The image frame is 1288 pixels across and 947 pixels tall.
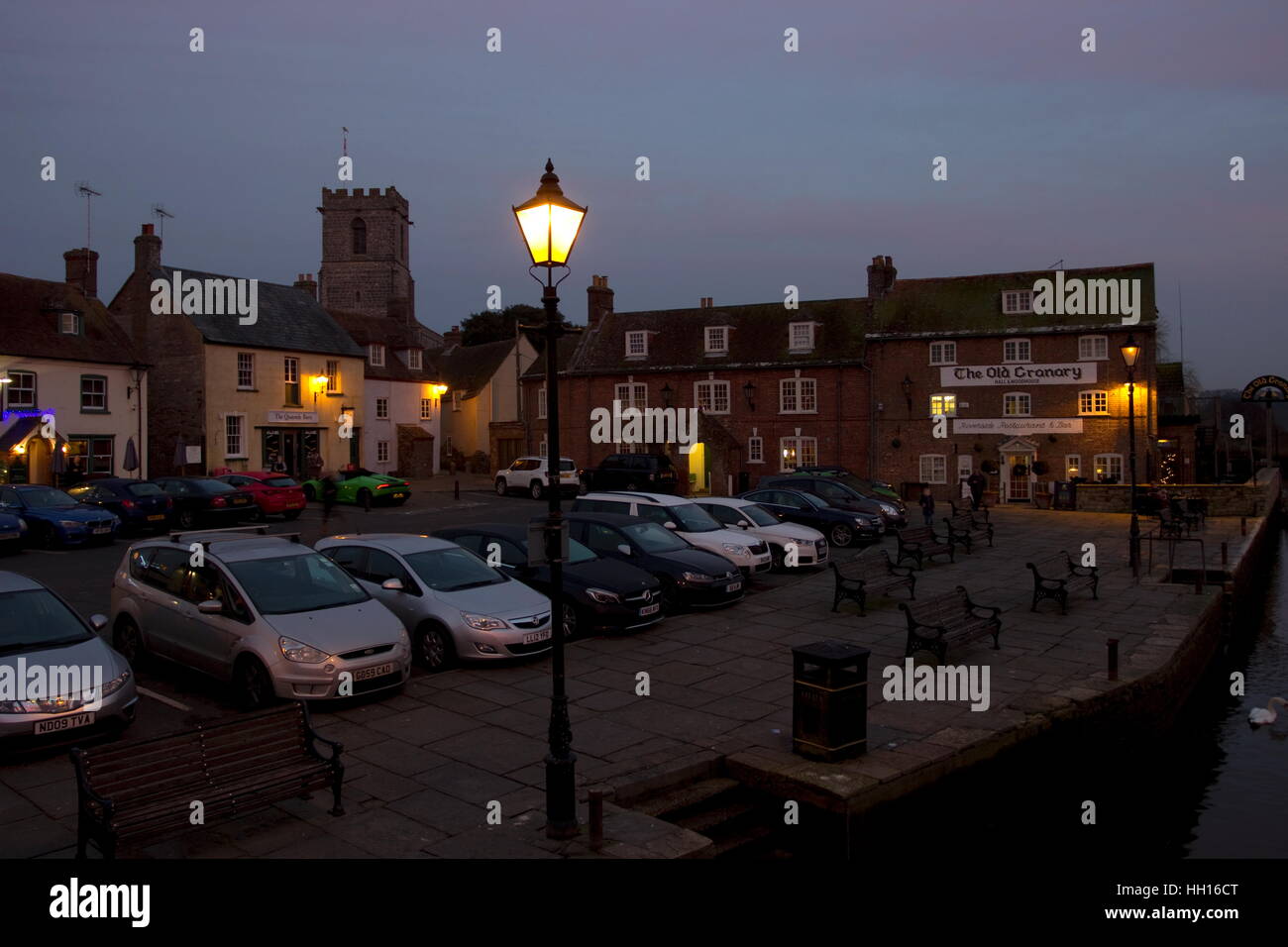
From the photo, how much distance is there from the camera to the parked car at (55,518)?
2233 cm

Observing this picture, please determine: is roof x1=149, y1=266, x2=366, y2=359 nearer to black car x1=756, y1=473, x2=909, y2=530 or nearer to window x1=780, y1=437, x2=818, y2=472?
window x1=780, y1=437, x2=818, y2=472

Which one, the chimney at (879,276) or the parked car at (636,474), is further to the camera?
the chimney at (879,276)

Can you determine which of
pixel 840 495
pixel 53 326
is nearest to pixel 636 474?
pixel 840 495

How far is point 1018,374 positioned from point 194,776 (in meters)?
37.7

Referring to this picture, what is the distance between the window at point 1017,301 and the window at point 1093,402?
442 centimetres

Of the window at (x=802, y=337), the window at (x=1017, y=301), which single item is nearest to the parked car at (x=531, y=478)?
the window at (x=802, y=337)

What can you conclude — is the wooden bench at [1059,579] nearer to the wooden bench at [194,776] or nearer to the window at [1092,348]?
the wooden bench at [194,776]

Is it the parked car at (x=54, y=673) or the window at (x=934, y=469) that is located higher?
the window at (x=934, y=469)

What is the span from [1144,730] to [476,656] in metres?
8.45

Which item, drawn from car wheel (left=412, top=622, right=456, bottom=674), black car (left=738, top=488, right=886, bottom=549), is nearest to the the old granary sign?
black car (left=738, top=488, right=886, bottom=549)

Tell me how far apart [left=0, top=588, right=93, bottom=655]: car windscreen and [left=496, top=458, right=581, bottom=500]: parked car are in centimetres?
2606

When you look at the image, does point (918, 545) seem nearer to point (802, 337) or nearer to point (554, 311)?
point (554, 311)
